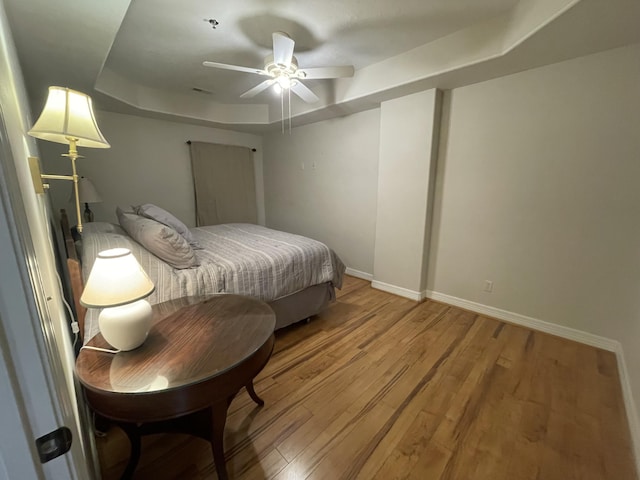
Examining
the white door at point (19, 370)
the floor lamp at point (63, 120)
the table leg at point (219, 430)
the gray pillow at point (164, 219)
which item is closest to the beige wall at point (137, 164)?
the gray pillow at point (164, 219)

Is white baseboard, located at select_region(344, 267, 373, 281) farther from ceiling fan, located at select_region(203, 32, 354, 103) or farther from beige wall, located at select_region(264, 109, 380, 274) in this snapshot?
ceiling fan, located at select_region(203, 32, 354, 103)

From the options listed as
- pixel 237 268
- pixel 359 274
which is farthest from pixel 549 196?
pixel 237 268

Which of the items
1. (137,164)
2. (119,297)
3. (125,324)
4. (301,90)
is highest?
(301,90)

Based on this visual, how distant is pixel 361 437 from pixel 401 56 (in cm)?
304

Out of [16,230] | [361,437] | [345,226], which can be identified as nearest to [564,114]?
[345,226]

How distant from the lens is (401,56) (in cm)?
256

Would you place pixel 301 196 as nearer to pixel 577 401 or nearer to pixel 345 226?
pixel 345 226

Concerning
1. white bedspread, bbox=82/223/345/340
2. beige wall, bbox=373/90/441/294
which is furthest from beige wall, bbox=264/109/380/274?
white bedspread, bbox=82/223/345/340

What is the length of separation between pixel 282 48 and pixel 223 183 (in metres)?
2.89

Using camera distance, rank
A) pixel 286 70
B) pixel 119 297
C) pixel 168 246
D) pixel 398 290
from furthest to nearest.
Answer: pixel 398 290 → pixel 286 70 → pixel 168 246 → pixel 119 297

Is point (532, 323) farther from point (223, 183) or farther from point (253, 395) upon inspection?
point (223, 183)

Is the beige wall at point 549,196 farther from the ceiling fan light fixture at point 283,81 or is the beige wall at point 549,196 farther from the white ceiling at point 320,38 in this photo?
the ceiling fan light fixture at point 283,81

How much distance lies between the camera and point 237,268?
201 cm

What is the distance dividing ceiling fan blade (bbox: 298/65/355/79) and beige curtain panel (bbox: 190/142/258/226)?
8.36ft
